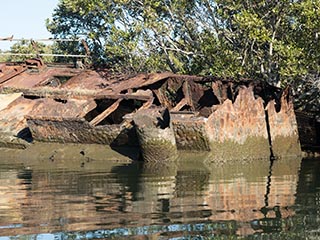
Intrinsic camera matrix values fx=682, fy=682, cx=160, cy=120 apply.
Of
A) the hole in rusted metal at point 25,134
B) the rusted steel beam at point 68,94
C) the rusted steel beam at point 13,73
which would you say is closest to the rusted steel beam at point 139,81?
the rusted steel beam at point 68,94

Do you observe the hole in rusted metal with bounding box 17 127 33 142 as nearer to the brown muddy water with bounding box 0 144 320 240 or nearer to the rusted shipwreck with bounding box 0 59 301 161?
the rusted shipwreck with bounding box 0 59 301 161

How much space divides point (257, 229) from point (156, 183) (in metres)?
3.94

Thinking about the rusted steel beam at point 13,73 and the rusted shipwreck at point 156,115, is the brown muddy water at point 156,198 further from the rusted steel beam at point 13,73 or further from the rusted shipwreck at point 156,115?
the rusted steel beam at point 13,73

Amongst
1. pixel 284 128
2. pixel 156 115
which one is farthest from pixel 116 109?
pixel 284 128

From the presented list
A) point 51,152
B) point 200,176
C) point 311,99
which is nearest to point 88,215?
point 200,176

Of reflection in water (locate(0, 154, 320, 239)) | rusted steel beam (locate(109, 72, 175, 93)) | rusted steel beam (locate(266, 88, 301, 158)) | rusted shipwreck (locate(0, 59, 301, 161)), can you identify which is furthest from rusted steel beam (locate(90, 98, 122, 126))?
rusted steel beam (locate(266, 88, 301, 158))

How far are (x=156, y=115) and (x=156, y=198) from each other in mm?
5144

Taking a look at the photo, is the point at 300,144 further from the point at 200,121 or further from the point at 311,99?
the point at 200,121

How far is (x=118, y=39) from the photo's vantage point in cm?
1827

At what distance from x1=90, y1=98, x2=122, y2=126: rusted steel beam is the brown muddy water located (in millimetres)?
532

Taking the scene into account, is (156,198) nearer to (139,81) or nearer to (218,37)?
(139,81)

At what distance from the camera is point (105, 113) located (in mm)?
13812

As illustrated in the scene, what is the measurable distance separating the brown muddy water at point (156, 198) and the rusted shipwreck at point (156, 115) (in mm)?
384

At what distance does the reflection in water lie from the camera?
5.85 metres
